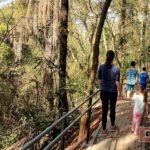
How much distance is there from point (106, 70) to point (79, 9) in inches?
547

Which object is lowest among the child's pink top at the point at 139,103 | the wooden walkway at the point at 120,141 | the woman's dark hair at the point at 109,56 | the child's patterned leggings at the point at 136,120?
the wooden walkway at the point at 120,141

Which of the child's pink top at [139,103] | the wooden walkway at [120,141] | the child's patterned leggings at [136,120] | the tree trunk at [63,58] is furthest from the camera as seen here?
the tree trunk at [63,58]

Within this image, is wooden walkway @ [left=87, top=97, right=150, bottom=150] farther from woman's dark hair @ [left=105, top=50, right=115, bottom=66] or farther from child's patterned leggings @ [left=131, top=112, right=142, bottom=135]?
woman's dark hair @ [left=105, top=50, right=115, bottom=66]

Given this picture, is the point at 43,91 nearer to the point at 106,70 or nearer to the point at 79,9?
the point at 106,70

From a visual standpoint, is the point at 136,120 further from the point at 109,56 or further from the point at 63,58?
the point at 63,58

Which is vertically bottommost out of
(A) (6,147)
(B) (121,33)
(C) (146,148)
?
(A) (6,147)

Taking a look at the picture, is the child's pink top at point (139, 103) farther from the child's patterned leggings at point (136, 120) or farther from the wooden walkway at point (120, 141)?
the wooden walkway at point (120, 141)

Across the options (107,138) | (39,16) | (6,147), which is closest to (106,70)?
(107,138)

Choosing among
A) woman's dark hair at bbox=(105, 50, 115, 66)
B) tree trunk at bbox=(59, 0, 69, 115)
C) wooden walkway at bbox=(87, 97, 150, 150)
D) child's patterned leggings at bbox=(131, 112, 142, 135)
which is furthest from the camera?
tree trunk at bbox=(59, 0, 69, 115)

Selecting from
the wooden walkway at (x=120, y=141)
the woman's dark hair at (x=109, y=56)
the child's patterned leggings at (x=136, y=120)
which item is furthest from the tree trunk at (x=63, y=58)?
the woman's dark hair at (x=109, y=56)

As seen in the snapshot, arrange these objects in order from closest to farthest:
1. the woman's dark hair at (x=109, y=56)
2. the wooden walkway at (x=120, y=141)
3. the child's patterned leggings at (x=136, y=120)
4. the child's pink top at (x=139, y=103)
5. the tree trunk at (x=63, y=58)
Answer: the wooden walkway at (x=120, y=141)
the woman's dark hair at (x=109, y=56)
the child's pink top at (x=139, y=103)
the child's patterned leggings at (x=136, y=120)
the tree trunk at (x=63, y=58)

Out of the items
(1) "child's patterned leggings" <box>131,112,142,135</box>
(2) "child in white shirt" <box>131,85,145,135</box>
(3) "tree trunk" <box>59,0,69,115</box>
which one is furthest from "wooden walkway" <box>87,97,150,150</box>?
(3) "tree trunk" <box>59,0,69,115</box>

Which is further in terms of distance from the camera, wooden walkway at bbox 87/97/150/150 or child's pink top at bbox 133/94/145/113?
child's pink top at bbox 133/94/145/113

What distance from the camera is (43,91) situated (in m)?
12.1
